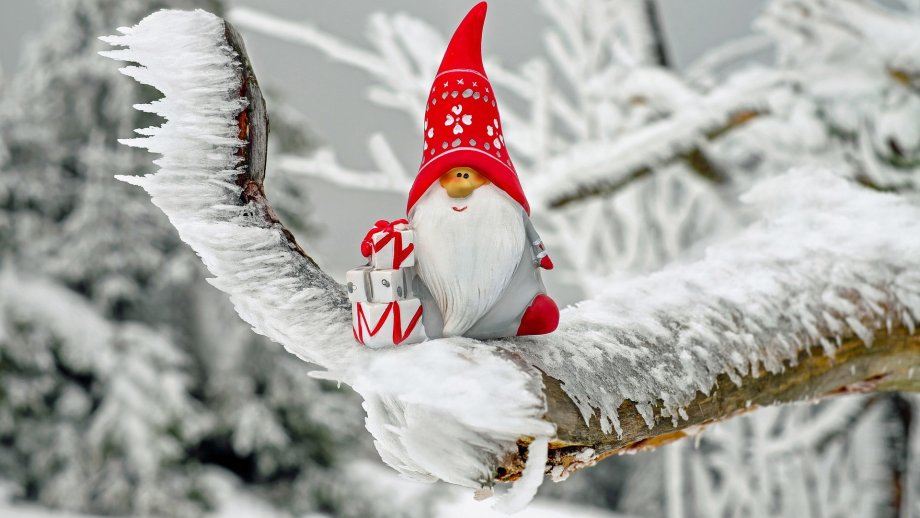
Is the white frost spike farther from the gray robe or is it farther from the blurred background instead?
the blurred background

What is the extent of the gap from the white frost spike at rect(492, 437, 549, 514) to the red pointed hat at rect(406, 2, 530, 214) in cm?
16

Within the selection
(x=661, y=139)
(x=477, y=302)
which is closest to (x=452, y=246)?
(x=477, y=302)

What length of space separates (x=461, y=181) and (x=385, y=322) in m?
0.09

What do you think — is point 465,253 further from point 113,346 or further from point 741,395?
point 113,346

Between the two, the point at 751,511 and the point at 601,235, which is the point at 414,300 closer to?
the point at 601,235

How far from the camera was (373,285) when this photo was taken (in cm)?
36

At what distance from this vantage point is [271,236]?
34 centimetres

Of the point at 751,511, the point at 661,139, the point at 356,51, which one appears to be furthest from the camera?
the point at 751,511

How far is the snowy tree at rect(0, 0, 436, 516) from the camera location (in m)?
2.05

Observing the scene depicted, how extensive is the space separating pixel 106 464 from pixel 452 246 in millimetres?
2023

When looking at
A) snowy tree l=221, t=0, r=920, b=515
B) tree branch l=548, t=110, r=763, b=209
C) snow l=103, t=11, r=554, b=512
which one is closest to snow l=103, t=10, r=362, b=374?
snow l=103, t=11, r=554, b=512

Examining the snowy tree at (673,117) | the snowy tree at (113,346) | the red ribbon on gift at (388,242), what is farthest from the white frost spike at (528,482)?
the snowy tree at (113,346)

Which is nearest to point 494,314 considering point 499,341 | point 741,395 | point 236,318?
point 499,341

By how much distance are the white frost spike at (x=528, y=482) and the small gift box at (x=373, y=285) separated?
10 centimetres
